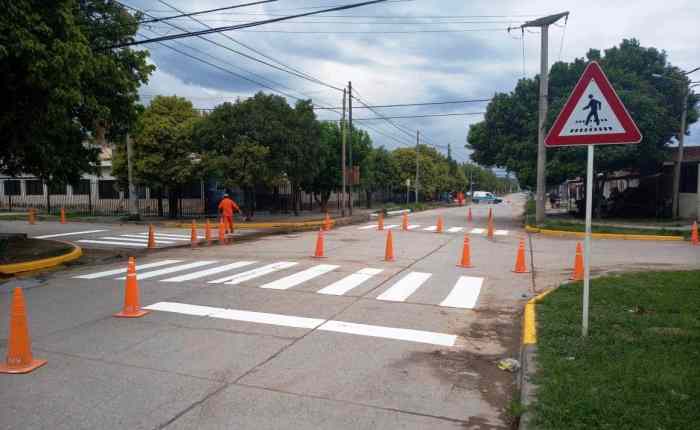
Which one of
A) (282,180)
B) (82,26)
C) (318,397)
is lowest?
(318,397)

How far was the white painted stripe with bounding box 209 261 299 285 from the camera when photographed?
410 inches

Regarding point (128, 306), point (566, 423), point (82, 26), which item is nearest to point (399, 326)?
point (566, 423)

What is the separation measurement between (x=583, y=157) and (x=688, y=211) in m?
9.19

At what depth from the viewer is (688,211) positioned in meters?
29.0

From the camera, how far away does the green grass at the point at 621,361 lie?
157 inches

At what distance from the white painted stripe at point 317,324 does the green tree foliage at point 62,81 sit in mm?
5827

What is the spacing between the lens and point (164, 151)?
28.4 metres

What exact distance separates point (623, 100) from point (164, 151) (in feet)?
79.0

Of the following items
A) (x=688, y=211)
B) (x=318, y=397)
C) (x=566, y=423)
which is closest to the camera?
(x=566, y=423)

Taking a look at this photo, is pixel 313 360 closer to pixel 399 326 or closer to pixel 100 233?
pixel 399 326

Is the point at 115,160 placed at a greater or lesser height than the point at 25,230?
greater

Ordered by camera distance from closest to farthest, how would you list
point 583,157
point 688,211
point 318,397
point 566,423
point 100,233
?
point 566,423
point 318,397
point 100,233
point 583,157
point 688,211

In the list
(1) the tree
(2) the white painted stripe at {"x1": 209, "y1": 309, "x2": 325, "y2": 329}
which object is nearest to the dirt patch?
(2) the white painted stripe at {"x1": 209, "y1": 309, "x2": 325, "y2": 329}

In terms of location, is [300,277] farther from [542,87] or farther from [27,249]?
[542,87]
